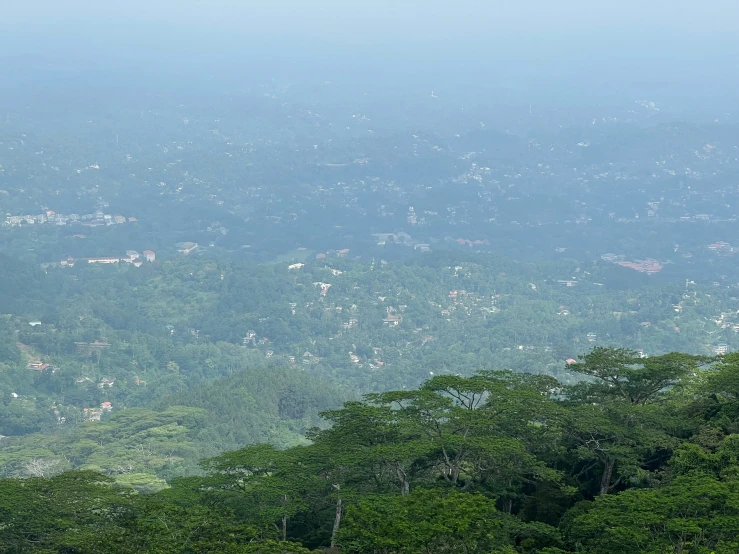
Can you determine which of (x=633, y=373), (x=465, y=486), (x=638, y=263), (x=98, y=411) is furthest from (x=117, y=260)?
(x=465, y=486)

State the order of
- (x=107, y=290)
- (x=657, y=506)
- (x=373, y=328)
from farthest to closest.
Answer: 1. (x=107, y=290)
2. (x=373, y=328)
3. (x=657, y=506)

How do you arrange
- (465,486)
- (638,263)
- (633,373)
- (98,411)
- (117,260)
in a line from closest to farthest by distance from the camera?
(465,486) < (633,373) < (98,411) < (117,260) < (638,263)

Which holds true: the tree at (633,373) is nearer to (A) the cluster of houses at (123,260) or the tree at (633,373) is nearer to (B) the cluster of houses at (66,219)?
(A) the cluster of houses at (123,260)

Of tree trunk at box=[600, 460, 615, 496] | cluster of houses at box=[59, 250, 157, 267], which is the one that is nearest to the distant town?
cluster of houses at box=[59, 250, 157, 267]

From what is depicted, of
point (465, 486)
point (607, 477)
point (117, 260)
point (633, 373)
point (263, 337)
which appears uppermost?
point (633, 373)

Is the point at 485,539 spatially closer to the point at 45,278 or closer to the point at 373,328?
the point at 373,328

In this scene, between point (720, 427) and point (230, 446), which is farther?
point (230, 446)

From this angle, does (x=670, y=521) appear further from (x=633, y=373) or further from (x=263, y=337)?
(x=263, y=337)

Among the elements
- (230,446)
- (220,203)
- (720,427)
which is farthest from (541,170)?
(720,427)
